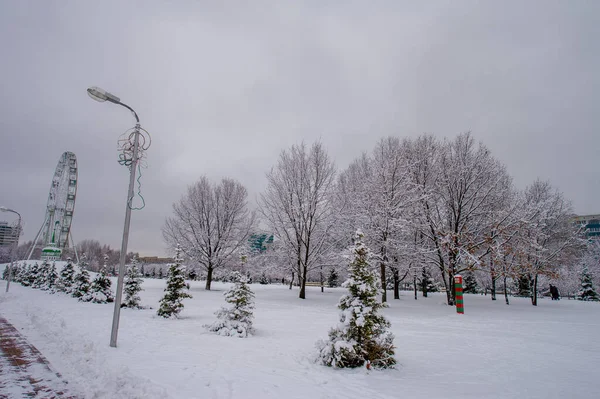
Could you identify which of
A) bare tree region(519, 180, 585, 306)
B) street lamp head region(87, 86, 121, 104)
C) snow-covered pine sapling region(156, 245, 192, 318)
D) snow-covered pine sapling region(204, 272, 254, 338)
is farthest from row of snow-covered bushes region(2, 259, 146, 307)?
bare tree region(519, 180, 585, 306)

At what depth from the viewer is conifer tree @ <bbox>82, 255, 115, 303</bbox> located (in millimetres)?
18297

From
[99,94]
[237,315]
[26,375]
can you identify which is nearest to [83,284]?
[237,315]

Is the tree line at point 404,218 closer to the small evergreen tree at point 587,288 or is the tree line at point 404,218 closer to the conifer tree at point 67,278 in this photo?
the conifer tree at point 67,278

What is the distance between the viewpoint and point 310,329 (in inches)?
436

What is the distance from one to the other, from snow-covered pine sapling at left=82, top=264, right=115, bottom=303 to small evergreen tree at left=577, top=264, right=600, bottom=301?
52.4 m

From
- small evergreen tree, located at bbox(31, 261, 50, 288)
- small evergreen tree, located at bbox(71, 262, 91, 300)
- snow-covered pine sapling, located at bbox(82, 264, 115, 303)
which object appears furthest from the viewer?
small evergreen tree, located at bbox(31, 261, 50, 288)

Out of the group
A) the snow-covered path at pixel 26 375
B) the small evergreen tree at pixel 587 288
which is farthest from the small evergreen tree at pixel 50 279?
the small evergreen tree at pixel 587 288

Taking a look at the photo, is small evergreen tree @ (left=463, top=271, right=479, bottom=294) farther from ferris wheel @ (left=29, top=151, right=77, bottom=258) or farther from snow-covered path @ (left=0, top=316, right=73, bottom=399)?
ferris wheel @ (left=29, top=151, right=77, bottom=258)

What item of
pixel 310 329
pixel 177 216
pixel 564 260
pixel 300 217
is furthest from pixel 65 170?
pixel 564 260

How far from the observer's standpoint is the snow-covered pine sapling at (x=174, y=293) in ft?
42.7

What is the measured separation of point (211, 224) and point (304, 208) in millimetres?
11953

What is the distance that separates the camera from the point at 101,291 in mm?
18562

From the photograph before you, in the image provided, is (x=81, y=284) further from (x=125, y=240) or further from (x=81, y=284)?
(x=125, y=240)

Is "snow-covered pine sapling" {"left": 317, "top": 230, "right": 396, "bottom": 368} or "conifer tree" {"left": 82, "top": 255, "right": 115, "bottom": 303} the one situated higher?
"snow-covered pine sapling" {"left": 317, "top": 230, "right": 396, "bottom": 368}
